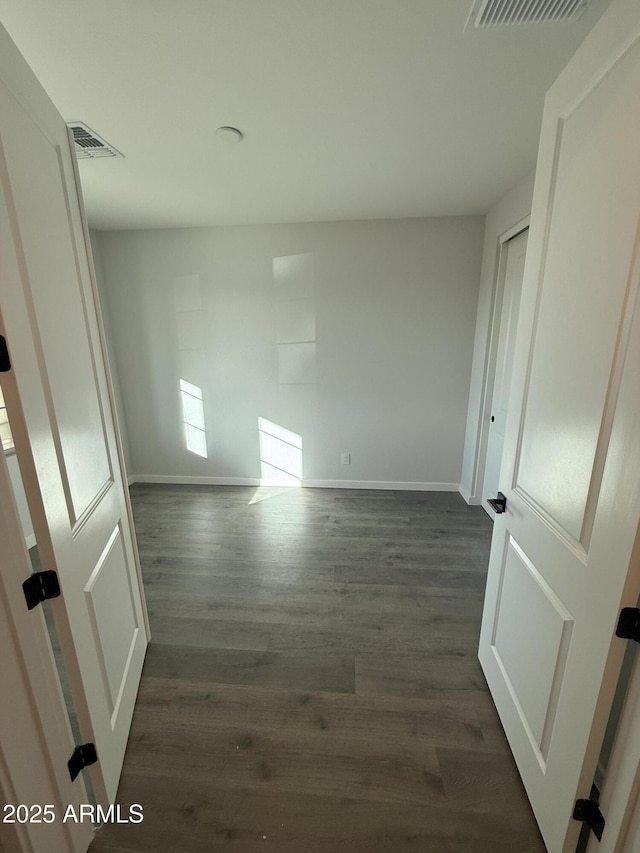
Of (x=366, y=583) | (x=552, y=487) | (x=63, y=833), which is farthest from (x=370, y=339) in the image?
(x=63, y=833)

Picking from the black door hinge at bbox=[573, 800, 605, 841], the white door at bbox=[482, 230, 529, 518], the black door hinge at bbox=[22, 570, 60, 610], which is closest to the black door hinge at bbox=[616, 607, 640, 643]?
the black door hinge at bbox=[573, 800, 605, 841]

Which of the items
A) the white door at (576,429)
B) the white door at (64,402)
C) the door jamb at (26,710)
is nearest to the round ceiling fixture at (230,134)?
the white door at (64,402)

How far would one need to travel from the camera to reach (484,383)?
300 centimetres

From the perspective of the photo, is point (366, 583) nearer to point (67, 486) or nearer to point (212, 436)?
point (67, 486)

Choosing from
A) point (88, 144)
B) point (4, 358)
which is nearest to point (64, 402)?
point (4, 358)

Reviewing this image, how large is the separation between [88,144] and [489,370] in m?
3.10

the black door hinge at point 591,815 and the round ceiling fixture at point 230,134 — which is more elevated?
the round ceiling fixture at point 230,134

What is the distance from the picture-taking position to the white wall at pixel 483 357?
8.45 feet

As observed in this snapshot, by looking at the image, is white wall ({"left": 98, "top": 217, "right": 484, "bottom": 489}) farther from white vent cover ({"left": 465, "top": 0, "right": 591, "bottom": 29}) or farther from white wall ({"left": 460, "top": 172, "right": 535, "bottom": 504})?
white vent cover ({"left": 465, "top": 0, "right": 591, "bottom": 29})

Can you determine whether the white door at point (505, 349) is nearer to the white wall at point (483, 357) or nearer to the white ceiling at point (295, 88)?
the white wall at point (483, 357)

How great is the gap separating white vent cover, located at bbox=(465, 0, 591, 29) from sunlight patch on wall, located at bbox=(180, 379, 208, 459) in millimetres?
3176

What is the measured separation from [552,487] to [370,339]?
96.2 inches

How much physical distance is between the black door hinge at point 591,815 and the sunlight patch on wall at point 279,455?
9.61ft

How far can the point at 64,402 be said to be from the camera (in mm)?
985
